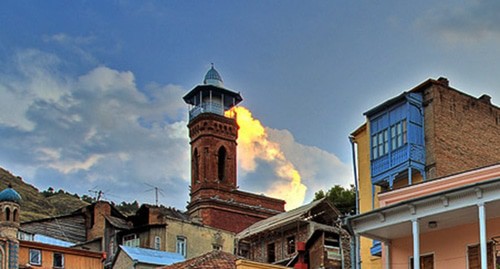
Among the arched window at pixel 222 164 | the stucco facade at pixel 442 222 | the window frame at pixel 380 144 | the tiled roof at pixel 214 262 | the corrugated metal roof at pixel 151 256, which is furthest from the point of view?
the arched window at pixel 222 164

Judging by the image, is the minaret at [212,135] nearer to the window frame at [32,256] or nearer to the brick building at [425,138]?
the window frame at [32,256]

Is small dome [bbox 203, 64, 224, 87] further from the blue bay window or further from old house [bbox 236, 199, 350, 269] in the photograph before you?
the blue bay window

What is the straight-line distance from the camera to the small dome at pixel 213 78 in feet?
250

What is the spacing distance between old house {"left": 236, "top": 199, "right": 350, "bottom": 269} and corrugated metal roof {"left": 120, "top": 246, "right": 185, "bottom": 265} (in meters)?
6.76

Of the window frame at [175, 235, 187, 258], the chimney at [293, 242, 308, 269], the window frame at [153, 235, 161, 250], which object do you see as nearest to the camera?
the chimney at [293, 242, 308, 269]

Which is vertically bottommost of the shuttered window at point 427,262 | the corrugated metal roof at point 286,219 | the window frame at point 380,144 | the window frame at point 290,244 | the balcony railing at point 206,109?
the shuttered window at point 427,262

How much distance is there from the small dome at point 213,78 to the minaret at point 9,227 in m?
28.6

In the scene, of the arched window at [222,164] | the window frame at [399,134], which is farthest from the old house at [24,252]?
the window frame at [399,134]

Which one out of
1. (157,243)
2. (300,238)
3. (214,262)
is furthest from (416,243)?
(157,243)

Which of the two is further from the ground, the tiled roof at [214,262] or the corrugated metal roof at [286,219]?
the corrugated metal roof at [286,219]

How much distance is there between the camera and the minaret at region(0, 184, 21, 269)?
47375 mm

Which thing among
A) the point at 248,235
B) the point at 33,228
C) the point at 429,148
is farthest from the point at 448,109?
the point at 33,228

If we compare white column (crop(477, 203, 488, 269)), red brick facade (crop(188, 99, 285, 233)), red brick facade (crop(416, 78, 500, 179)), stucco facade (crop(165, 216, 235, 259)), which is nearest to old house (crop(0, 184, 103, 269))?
stucco facade (crop(165, 216, 235, 259))

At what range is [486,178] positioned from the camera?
27.8 metres
